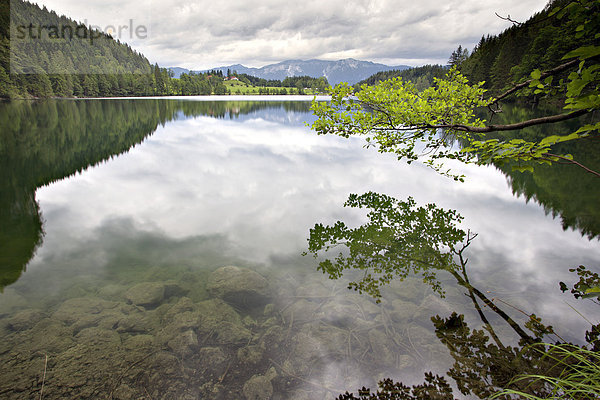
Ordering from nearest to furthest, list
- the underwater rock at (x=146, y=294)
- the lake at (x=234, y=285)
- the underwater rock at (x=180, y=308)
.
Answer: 1. the lake at (x=234, y=285)
2. the underwater rock at (x=180, y=308)
3. the underwater rock at (x=146, y=294)

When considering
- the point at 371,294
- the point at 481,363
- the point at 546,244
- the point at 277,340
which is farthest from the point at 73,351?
the point at 546,244

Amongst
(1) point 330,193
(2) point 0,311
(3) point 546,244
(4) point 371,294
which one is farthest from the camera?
(1) point 330,193

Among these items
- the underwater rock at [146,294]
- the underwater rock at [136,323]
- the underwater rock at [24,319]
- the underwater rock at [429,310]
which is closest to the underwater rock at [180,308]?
the underwater rock at [136,323]

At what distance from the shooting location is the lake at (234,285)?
5902mm

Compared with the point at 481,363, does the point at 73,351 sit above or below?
below

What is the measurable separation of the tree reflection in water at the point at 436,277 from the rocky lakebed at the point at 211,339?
43cm

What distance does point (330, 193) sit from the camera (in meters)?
18.0

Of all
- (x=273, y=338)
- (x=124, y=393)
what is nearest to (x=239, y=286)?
(x=273, y=338)

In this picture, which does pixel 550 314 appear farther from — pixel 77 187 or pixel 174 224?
pixel 77 187

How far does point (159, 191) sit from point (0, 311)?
11.4m

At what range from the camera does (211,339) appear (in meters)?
6.73

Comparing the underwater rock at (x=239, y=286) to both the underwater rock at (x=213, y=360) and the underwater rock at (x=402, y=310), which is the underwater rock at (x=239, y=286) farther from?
the underwater rock at (x=402, y=310)

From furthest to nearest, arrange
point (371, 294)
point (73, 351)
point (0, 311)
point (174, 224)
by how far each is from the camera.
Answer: point (174, 224) → point (371, 294) → point (0, 311) → point (73, 351)

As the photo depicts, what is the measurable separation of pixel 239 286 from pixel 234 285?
0.53ft
